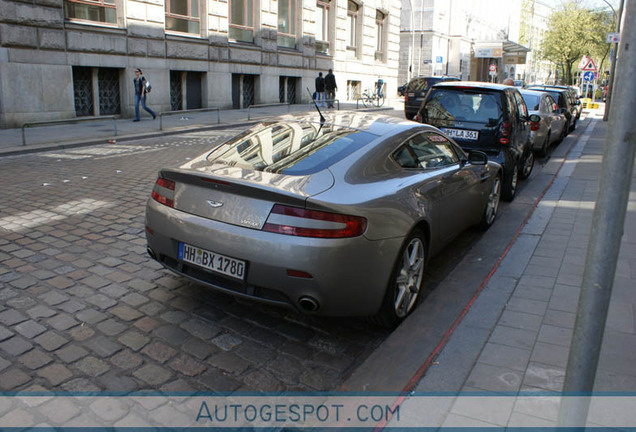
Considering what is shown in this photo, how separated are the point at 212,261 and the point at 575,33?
58398mm

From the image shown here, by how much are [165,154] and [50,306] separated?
8.65 metres

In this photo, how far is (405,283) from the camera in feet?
13.8

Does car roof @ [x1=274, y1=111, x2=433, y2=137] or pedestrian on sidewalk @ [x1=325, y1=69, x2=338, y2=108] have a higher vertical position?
pedestrian on sidewalk @ [x1=325, y1=69, x2=338, y2=108]

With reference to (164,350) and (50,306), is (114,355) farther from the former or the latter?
(50,306)

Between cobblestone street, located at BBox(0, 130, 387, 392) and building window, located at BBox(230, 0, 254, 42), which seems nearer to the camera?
cobblestone street, located at BBox(0, 130, 387, 392)

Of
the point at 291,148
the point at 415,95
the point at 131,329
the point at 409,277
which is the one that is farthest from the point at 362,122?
the point at 415,95

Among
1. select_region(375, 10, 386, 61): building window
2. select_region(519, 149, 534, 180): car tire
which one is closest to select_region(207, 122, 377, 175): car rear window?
select_region(519, 149, 534, 180): car tire

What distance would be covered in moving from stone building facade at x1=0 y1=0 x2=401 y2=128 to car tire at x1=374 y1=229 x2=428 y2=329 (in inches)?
601

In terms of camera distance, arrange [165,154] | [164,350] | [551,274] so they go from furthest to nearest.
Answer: [165,154]
[551,274]
[164,350]

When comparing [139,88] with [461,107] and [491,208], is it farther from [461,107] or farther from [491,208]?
[491,208]

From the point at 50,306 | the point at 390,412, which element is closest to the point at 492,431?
the point at 390,412

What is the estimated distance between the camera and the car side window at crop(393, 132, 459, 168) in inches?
183

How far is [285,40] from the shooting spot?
28.5 metres

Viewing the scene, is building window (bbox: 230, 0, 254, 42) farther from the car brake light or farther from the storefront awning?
the storefront awning
